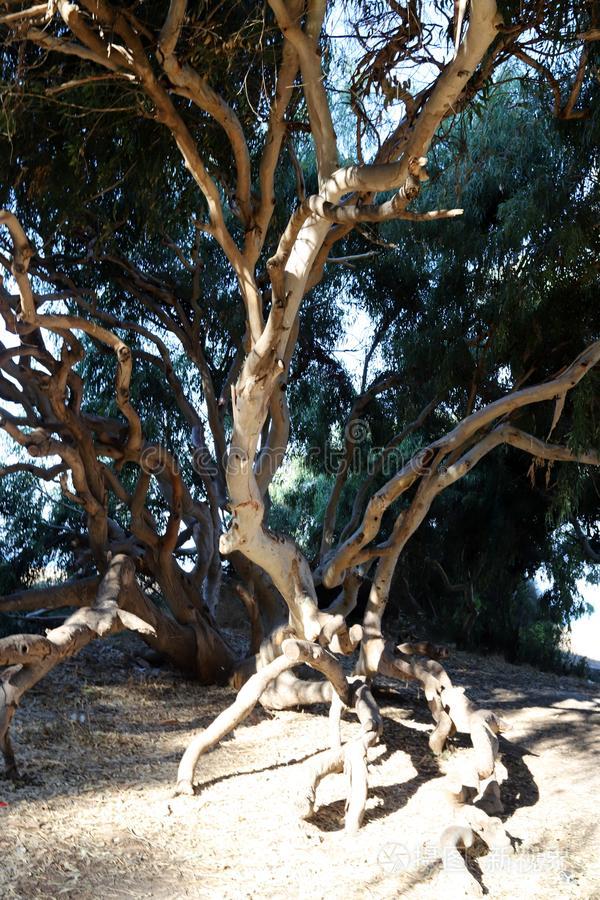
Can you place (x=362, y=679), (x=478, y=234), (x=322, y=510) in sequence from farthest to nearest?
(x=322, y=510) < (x=478, y=234) < (x=362, y=679)

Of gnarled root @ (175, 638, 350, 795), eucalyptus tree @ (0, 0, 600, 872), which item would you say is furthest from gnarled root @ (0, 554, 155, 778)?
gnarled root @ (175, 638, 350, 795)

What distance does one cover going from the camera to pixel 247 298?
4.66 meters

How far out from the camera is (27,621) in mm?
7852

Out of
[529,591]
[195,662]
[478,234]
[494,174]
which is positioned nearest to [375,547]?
[195,662]

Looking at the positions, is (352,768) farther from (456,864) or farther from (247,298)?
(247,298)

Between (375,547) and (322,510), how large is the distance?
4406 mm

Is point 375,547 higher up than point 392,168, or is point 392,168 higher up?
point 392,168

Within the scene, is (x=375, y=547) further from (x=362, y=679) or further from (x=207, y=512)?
(x=207, y=512)

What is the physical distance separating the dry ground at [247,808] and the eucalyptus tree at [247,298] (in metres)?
0.23

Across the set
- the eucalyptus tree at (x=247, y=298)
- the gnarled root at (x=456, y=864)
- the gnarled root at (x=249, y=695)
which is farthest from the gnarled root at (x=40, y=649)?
the gnarled root at (x=456, y=864)

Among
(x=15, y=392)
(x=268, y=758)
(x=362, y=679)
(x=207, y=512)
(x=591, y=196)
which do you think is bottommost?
(x=268, y=758)

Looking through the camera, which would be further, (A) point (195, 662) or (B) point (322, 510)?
(B) point (322, 510)

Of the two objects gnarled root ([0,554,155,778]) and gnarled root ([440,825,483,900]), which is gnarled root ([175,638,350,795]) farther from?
gnarled root ([440,825,483,900])

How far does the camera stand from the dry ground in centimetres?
342
